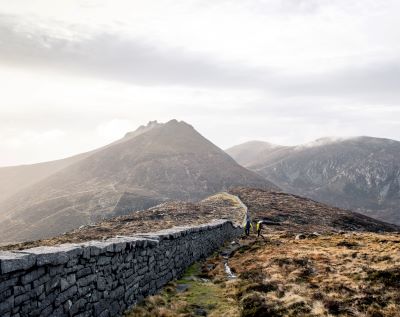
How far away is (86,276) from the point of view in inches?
394

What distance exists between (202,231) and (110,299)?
12.9 m

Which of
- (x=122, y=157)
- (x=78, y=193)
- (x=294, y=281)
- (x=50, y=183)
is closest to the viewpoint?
(x=294, y=281)

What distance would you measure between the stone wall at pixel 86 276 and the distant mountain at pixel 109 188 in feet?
300

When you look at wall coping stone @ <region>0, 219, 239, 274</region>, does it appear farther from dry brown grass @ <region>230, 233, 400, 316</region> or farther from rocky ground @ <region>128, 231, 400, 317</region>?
dry brown grass @ <region>230, 233, 400, 316</region>

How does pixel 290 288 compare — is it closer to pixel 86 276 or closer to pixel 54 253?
pixel 86 276

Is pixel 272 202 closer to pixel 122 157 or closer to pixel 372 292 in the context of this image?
pixel 372 292

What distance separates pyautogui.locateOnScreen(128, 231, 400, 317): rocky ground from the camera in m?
12.5

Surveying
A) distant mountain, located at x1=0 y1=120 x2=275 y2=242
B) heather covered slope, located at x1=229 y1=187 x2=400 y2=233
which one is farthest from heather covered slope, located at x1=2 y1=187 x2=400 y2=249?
distant mountain, located at x1=0 y1=120 x2=275 y2=242

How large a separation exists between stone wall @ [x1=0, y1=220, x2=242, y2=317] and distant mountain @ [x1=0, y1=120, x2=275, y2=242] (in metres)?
91.4

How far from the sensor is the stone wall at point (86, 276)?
751cm

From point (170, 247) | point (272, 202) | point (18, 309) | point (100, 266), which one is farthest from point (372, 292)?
point (272, 202)

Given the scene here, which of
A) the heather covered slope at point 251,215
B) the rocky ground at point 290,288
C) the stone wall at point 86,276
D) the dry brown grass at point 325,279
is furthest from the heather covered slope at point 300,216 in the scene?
the stone wall at point 86,276

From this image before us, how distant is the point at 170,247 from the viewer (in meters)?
17.1

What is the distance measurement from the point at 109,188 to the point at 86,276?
140 m
